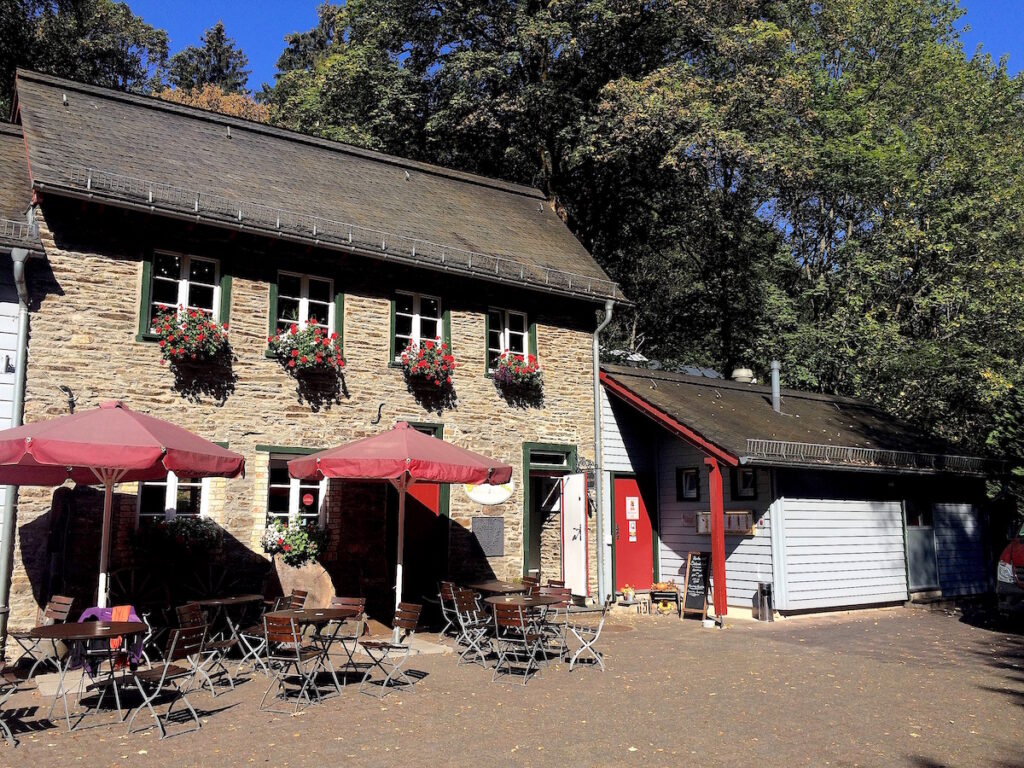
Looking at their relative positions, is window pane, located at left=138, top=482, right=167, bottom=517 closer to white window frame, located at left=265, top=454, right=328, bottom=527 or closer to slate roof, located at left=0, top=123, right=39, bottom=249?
white window frame, located at left=265, top=454, right=328, bottom=527

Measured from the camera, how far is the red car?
11992mm

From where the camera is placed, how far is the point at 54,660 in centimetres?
936

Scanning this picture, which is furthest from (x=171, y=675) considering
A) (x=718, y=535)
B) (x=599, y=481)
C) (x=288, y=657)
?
(x=599, y=481)

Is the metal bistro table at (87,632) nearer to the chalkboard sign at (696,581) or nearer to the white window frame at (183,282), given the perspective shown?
the white window frame at (183,282)

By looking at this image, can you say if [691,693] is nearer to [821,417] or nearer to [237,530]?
[237,530]

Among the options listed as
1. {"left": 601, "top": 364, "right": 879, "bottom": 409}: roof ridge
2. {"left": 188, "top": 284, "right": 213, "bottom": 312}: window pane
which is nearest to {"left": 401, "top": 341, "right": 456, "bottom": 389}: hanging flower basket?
{"left": 188, "top": 284, "right": 213, "bottom": 312}: window pane

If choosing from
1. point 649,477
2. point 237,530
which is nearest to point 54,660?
point 237,530

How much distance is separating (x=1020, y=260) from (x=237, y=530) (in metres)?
20.9

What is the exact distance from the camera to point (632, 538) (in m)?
15.5

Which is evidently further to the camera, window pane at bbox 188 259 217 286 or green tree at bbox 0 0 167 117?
green tree at bbox 0 0 167 117

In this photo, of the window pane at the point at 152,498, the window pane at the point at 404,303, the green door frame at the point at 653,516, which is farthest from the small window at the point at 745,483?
the window pane at the point at 152,498

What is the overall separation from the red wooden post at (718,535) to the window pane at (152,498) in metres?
7.77

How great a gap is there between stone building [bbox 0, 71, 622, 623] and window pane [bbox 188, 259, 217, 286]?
30 millimetres

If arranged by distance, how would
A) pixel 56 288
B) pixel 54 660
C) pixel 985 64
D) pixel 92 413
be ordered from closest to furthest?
pixel 92 413, pixel 54 660, pixel 56 288, pixel 985 64
